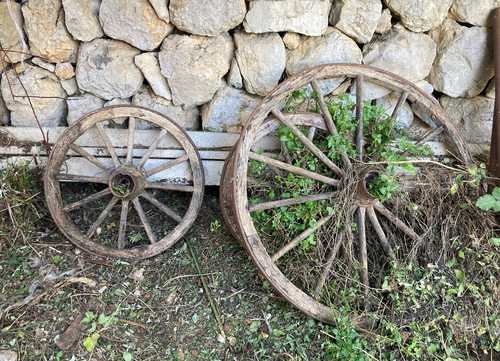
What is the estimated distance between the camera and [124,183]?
108 inches

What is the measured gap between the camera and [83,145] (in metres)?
2.86

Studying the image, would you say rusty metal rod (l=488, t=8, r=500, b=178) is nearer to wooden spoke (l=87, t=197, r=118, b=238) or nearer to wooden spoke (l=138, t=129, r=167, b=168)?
wooden spoke (l=138, t=129, r=167, b=168)

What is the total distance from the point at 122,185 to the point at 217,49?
0.98 metres

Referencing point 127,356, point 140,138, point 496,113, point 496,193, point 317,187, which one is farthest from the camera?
point 140,138

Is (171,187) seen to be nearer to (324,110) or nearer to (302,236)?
(302,236)

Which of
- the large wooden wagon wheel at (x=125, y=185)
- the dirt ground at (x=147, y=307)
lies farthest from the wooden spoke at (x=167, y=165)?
the dirt ground at (x=147, y=307)

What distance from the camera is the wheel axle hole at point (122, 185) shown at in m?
2.64

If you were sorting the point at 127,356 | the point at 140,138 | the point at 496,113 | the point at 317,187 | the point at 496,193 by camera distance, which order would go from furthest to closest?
the point at 140,138 → the point at 496,113 → the point at 317,187 → the point at 496,193 → the point at 127,356

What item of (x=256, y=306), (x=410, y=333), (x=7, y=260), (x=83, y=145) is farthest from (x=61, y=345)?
(x=410, y=333)

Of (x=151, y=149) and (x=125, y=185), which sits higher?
(x=151, y=149)

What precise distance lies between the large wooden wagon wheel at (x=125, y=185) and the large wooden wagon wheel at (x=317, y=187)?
0.34m

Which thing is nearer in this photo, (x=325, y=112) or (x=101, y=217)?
(x=325, y=112)

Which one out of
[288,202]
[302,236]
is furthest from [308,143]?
[302,236]

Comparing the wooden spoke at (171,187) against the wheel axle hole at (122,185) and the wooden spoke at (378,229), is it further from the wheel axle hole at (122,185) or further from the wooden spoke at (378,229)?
the wooden spoke at (378,229)
